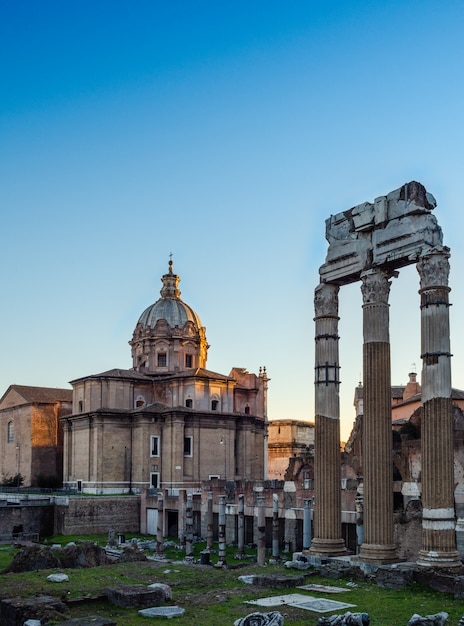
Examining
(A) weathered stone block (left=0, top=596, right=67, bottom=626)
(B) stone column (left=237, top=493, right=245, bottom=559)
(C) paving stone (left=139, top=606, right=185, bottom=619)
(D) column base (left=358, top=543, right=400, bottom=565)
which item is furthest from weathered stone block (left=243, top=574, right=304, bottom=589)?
(B) stone column (left=237, top=493, right=245, bottom=559)

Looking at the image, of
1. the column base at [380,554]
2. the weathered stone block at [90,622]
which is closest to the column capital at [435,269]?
the column base at [380,554]

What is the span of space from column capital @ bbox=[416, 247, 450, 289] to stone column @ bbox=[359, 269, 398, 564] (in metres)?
1.59

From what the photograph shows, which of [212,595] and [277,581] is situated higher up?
[277,581]

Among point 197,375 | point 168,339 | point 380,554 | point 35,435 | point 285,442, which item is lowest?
point 380,554

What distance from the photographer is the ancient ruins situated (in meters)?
17.3

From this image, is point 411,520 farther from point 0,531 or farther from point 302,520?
point 0,531

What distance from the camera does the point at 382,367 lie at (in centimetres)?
1912

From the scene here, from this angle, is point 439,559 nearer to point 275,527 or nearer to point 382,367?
point 382,367

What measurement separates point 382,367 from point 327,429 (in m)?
2.62

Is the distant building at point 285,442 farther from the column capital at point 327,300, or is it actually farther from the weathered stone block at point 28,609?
the weathered stone block at point 28,609

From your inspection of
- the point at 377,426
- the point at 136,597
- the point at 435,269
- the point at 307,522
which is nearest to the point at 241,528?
the point at 307,522

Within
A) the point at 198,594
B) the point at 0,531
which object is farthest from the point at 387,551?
the point at 0,531

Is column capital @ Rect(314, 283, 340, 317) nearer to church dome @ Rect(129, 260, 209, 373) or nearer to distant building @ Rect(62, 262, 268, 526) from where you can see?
distant building @ Rect(62, 262, 268, 526)

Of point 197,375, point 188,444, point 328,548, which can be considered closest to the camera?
point 328,548
